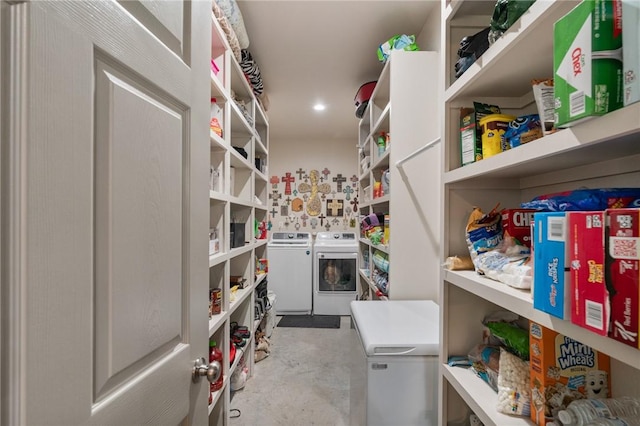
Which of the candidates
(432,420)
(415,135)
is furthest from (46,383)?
(415,135)

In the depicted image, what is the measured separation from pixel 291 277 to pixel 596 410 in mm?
3830

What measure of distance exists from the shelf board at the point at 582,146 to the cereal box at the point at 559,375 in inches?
15.6

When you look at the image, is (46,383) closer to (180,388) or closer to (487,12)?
(180,388)

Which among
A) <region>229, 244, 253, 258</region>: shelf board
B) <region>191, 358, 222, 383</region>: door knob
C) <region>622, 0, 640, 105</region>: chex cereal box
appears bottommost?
<region>191, 358, 222, 383</region>: door knob

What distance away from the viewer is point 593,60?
18.4 inches

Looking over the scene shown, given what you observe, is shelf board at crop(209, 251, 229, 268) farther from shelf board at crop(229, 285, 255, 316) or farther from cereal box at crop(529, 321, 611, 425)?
cereal box at crop(529, 321, 611, 425)

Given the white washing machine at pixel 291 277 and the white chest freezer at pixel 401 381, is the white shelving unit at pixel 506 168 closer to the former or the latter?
the white chest freezer at pixel 401 381

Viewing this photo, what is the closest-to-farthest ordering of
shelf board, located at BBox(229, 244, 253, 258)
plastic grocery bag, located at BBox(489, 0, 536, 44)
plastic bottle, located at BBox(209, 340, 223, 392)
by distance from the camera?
plastic grocery bag, located at BBox(489, 0, 536, 44), plastic bottle, located at BBox(209, 340, 223, 392), shelf board, located at BBox(229, 244, 253, 258)

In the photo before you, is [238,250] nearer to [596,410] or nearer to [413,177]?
[413,177]

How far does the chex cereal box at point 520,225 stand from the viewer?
0.87 meters

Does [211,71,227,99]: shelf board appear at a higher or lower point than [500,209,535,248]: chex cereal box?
higher

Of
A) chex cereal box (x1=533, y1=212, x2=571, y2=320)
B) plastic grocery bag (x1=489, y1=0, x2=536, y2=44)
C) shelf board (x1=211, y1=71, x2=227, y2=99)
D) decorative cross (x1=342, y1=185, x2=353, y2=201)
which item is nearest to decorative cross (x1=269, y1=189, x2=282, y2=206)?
decorative cross (x1=342, y1=185, x2=353, y2=201)

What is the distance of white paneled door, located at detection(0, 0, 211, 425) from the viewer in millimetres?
392

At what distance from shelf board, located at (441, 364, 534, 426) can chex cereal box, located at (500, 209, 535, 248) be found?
44 cm
